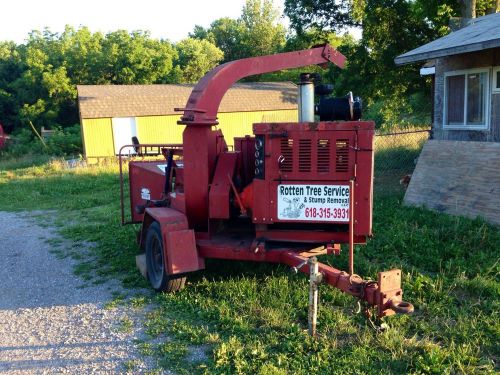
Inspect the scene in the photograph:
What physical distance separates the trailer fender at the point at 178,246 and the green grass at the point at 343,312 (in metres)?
0.39

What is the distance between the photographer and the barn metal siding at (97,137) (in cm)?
2720

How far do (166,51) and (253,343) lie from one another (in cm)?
3840

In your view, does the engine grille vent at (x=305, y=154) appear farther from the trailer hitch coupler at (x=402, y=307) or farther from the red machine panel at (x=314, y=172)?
the trailer hitch coupler at (x=402, y=307)

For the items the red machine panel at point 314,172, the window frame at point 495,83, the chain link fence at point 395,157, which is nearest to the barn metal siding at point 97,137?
the chain link fence at point 395,157

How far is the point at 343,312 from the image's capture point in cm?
515

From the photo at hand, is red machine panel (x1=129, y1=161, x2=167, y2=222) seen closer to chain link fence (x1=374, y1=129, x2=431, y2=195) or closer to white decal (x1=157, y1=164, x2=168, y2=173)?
white decal (x1=157, y1=164, x2=168, y2=173)

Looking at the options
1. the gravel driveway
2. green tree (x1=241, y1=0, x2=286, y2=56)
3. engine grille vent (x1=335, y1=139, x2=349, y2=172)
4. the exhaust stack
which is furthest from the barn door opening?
green tree (x1=241, y1=0, x2=286, y2=56)

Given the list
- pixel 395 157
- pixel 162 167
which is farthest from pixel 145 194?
pixel 395 157

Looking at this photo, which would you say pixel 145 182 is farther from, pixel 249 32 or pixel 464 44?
pixel 249 32

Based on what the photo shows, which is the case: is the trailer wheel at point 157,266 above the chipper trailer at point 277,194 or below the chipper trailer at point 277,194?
below

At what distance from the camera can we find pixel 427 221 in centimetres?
846

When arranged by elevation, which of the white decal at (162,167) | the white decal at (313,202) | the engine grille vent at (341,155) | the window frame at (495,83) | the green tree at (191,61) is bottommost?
the white decal at (313,202)

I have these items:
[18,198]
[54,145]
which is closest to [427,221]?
[18,198]

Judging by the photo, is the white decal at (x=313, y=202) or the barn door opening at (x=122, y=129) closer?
the white decal at (x=313, y=202)
